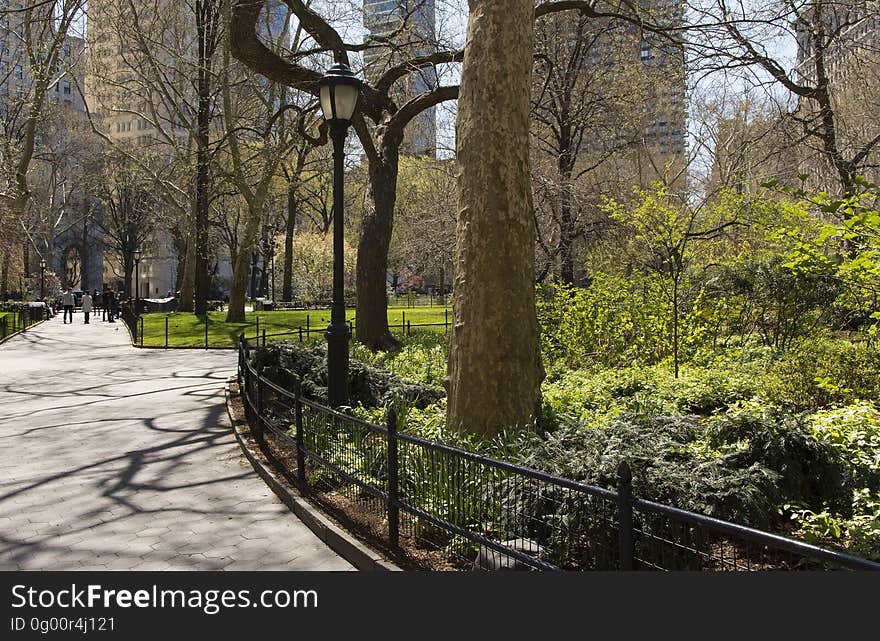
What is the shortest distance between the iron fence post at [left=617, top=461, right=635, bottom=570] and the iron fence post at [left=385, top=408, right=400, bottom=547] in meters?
2.17

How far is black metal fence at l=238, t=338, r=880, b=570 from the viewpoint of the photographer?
3.53 metres

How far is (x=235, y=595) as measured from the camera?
4289 mm

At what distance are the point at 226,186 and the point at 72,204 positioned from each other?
4395 cm

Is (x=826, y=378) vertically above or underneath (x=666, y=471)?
above

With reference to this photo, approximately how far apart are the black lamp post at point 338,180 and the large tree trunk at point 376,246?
661 cm

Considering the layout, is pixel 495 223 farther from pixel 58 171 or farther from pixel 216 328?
pixel 58 171

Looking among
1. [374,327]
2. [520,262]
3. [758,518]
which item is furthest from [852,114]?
[758,518]

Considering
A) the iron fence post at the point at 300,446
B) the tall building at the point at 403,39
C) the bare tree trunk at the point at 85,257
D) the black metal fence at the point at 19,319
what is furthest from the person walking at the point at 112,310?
the iron fence post at the point at 300,446

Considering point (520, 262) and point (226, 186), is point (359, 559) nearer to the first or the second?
point (520, 262)

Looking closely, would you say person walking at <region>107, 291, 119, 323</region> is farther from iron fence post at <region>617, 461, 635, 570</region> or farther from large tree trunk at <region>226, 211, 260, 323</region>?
iron fence post at <region>617, 461, 635, 570</region>

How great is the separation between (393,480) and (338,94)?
5181mm


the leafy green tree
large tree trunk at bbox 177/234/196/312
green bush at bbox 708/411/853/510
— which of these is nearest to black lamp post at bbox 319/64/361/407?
green bush at bbox 708/411/853/510

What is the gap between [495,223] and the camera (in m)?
7.22

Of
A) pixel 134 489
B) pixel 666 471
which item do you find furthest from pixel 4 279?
pixel 666 471
